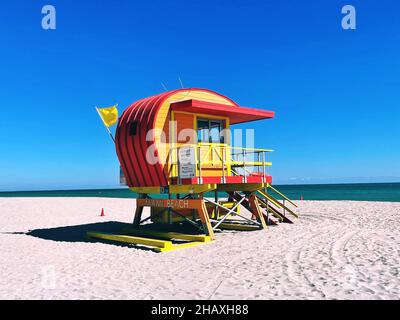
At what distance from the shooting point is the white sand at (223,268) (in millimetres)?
6270

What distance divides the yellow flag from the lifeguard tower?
1.30 feet

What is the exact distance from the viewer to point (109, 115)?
13.9 meters

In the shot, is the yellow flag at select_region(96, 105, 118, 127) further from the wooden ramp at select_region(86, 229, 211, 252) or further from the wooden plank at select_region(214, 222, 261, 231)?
the wooden plank at select_region(214, 222, 261, 231)

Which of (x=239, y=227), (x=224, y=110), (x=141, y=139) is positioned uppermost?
(x=224, y=110)

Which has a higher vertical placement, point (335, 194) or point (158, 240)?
point (158, 240)

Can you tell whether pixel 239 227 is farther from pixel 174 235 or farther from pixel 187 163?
pixel 187 163

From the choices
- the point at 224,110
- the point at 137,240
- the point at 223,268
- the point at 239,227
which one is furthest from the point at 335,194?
the point at 223,268

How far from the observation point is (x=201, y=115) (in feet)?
43.7

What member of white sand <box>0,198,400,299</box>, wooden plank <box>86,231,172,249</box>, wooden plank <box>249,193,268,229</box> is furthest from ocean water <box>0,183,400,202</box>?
wooden plank <box>86,231,172,249</box>

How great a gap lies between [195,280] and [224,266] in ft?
4.07

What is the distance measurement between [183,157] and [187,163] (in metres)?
0.26
